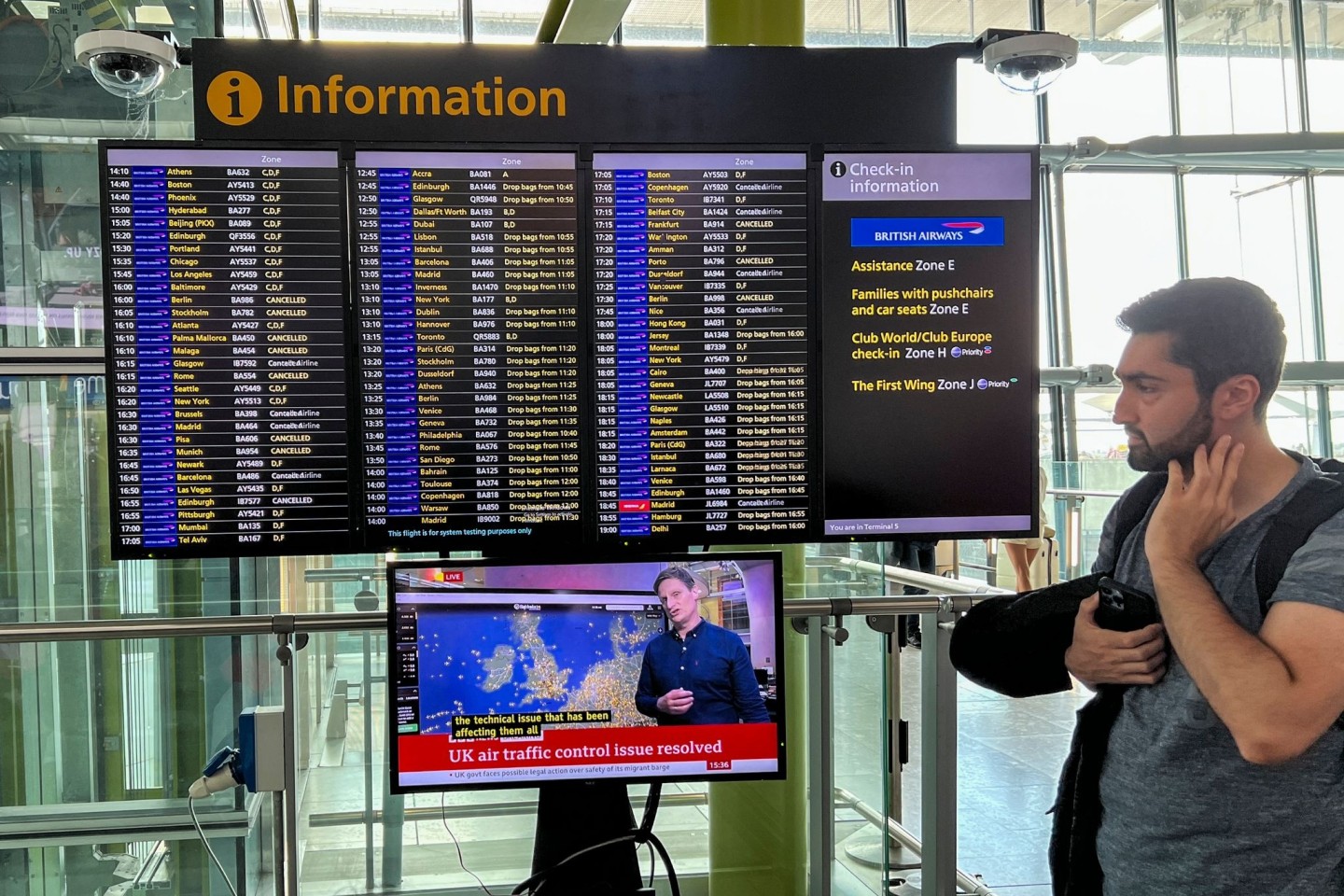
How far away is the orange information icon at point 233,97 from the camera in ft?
6.56

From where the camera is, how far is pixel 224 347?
1.94 metres

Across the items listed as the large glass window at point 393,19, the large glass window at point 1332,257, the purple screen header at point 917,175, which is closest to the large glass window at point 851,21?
the large glass window at point 393,19

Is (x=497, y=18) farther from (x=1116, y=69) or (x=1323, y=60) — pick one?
(x=1323, y=60)

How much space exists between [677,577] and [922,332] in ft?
2.30

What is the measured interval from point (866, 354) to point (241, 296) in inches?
47.6

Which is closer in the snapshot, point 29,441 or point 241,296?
point 241,296

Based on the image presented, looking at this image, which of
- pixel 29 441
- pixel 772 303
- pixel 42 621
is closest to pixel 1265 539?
pixel 772 303

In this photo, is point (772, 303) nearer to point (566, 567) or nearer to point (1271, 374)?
point (566, 567)

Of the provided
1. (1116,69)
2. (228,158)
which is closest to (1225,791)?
(228,158)

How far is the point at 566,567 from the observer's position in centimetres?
189

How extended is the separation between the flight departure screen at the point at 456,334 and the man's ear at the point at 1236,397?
114 cm

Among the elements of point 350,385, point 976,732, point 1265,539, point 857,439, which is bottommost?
point 976,732

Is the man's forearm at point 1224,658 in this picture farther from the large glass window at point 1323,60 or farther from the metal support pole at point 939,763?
the large glass window at point 1323,60

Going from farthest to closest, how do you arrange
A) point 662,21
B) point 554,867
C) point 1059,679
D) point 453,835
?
point 662,21 → point 453,835 → point 554,867 → point 1059,679
